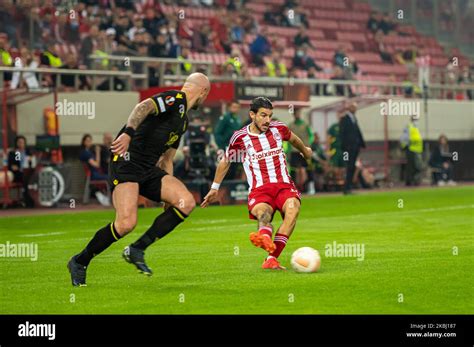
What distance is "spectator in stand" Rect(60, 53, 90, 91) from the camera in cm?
2819

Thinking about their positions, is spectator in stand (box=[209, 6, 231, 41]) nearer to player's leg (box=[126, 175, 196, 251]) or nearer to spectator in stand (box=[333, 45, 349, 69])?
spectator in stand (box=[333, 45, 349, 69])

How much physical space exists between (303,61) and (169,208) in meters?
25.8

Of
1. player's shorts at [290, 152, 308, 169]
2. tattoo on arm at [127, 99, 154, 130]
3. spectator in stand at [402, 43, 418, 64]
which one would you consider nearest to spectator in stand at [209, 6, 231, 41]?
player's shorts at [290, 152, 308, 169]

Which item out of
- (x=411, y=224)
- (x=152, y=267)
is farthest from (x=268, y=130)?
(x=411, y=224)

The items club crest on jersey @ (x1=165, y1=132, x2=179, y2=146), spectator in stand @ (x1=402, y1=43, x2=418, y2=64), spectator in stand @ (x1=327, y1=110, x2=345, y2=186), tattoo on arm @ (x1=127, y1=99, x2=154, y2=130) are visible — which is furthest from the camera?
spectator in stand @ (x1=402, y1=43, x2=418, y2=64)

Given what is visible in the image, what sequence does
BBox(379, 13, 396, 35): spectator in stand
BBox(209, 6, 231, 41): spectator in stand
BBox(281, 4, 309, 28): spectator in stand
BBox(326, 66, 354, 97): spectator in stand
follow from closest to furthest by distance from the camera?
1. BBox(209, 6, 231, 41): spectator in stand
2. BBox(326, 66, 354, 97): spectator in stand
3. BBox(281, 4, 309, 28): spectator in stand
4. BBox(379, 13, 396, 35): spectator in stand

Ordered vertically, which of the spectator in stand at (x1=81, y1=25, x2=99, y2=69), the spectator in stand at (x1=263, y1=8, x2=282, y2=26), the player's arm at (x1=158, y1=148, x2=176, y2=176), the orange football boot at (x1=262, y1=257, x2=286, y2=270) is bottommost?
the orange football boot at (x1=262, y1=257, x2=286, y2=270)

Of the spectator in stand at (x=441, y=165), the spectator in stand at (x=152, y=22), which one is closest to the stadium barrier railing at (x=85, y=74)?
the spectator in stand at (x=152, y=22)

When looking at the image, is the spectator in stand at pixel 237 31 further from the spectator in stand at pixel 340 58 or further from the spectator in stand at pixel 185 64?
the spectator in stand at pixel 185 64

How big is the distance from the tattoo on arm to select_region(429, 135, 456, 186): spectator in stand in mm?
26244

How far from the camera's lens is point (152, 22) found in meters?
32.3

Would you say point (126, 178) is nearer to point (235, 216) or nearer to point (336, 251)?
point (336, 251)

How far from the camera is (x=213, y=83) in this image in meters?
31.3

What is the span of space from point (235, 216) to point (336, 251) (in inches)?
315
